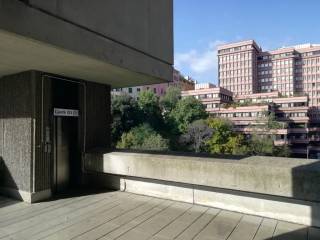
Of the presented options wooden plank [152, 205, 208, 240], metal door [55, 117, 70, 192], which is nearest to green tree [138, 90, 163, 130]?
metal door [55, 117, 70, 192]

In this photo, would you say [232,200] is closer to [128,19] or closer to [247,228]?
[247,228]

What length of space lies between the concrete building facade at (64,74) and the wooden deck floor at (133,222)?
0.88 meters

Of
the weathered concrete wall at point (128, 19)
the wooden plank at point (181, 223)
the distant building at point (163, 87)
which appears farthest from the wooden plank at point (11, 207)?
the distant building at point (163, 87)

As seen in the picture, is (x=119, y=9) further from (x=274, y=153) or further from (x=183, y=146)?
(x=274, y=153)

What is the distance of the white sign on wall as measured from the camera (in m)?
6.04

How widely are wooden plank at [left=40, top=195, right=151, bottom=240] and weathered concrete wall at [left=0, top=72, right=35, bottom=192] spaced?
1.76 meters

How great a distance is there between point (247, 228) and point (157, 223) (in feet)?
4.26

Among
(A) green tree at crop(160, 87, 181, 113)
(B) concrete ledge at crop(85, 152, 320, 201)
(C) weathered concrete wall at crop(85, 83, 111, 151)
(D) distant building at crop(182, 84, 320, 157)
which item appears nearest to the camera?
(B) concrete ledge at crop(85, 152, 320, 201)

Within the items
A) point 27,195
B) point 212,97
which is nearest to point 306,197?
point 27,195

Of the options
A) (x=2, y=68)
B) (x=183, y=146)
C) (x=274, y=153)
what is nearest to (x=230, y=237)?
(x=2, y=68)

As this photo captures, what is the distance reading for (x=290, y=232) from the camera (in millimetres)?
3910

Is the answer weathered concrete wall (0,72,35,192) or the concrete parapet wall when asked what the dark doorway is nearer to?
weathered concrete wall (0,72,35,192)

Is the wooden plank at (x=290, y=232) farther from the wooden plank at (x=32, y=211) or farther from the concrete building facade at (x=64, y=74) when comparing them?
the wooden plank at (x=32, y=211)

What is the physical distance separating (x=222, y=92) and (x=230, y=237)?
79.9 meters
